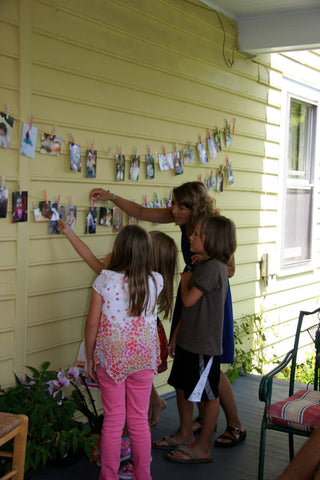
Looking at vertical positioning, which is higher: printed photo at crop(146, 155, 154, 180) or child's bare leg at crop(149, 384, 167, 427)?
printed photo at crop(146, 155, 154, 180)

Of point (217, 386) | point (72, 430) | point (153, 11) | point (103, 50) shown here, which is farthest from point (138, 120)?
point (72, 430)

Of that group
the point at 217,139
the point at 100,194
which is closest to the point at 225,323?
the point at 100,194

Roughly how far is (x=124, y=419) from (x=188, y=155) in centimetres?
220

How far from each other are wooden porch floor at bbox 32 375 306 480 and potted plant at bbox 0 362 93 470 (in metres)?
0.13

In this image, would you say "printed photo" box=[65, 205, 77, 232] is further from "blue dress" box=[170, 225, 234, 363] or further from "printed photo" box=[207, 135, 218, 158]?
"printed photo" box=[207, 135, 218, 158]

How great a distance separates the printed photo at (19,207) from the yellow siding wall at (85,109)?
0.04 m

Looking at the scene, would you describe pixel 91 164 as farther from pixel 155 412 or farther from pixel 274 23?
pixel 274 23

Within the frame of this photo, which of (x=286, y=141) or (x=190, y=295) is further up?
(x=286, y=141)

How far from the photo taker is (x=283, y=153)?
5.63 meters

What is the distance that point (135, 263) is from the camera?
8.64ft

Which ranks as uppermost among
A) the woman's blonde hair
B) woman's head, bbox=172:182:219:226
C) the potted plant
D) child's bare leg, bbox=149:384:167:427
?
woman's head, bbox=172:182:219:226

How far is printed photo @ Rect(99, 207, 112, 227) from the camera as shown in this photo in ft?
11.3

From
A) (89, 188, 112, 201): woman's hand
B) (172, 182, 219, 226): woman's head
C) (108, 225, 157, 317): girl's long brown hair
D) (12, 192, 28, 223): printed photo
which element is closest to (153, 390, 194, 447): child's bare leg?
(108, 225, 157, 317): girl's long brown hair

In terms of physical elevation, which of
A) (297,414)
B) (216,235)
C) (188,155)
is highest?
(188,155)
